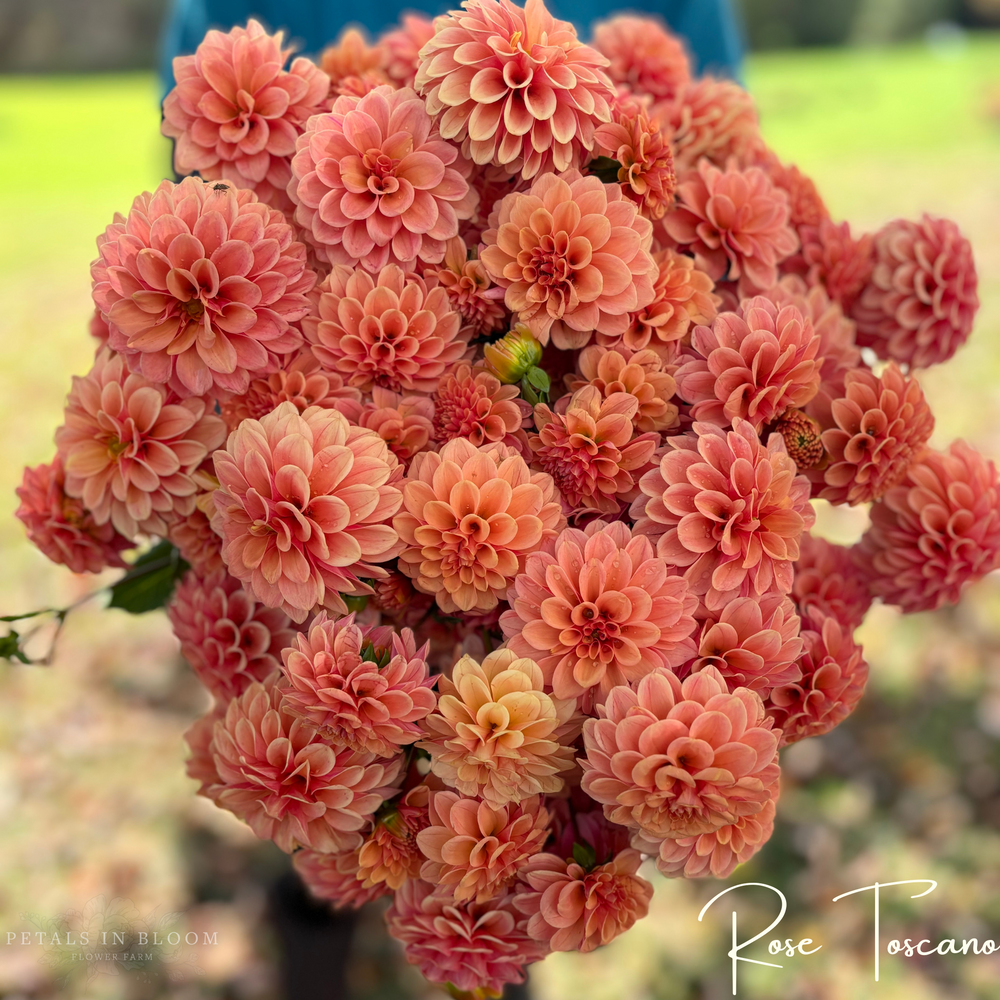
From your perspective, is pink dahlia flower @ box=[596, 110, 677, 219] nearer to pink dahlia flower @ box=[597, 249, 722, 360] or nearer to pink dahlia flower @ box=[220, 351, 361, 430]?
pink dahlia flower @ box=[597, 249, 722, 360]

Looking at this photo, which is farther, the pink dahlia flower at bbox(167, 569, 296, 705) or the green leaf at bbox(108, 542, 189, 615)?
the green leaf at bbox(108, 542, 189, 615)

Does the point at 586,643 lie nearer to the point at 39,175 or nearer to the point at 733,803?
the point at 733,803

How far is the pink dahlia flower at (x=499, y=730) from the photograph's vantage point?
18.9 inches

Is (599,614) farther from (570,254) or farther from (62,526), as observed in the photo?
(62,526)

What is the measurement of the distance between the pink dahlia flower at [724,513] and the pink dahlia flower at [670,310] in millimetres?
67

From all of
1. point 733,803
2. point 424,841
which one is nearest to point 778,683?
point 733,803

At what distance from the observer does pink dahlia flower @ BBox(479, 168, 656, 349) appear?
52cm

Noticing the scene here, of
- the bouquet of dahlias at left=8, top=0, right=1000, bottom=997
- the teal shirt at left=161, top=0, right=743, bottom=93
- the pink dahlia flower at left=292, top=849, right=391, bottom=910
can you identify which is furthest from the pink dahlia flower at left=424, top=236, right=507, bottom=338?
the teal shirt at left=161, top=0, right=743, bottom=93

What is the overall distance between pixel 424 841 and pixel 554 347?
1.01 ft

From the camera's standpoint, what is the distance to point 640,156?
0.55 m

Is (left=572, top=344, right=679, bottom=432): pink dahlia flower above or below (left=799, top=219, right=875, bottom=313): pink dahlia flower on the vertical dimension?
below

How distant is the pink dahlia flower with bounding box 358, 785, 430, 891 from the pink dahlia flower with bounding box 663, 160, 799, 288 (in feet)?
1.23

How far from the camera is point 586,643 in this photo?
497 mm

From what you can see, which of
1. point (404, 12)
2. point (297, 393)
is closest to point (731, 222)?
point (297, 393)
